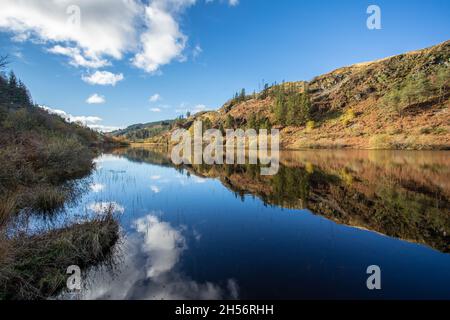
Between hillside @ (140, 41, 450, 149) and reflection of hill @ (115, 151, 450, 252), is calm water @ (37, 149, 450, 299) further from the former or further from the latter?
hillside @ (140, 41, 450, 149)

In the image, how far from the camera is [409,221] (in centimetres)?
925

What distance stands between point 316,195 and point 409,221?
5205 millimetres

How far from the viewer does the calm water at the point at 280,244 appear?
5242mm

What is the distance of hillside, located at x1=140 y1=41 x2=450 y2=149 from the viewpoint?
51.9 meters

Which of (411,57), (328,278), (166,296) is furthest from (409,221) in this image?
(411,57)

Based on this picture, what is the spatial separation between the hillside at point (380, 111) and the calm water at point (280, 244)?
145ft

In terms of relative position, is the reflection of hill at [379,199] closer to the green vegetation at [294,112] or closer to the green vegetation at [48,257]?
the green vegetation at [48,257]

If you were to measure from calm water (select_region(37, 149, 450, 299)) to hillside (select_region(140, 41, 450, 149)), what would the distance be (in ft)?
145

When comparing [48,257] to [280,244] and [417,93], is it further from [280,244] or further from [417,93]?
[417,93]

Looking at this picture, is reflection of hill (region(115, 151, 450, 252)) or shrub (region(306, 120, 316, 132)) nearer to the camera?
reflection of hill (region(115, 151, 450, 252))

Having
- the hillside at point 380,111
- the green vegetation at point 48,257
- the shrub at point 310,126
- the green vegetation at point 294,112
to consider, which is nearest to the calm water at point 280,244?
the green vegetation at point 48,257

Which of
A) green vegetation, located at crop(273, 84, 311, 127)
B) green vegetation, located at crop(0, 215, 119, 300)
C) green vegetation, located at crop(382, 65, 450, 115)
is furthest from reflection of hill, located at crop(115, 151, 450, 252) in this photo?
green vegetation, located at crop(273, 84, 311, 127)

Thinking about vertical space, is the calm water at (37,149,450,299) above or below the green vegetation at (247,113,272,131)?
below
